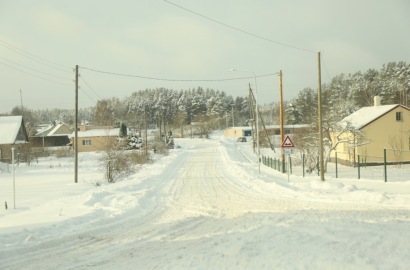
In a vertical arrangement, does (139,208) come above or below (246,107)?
below

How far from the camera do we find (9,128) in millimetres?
54156

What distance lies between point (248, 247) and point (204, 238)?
155 centimetres

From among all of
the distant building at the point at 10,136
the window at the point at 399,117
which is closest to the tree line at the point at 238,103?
the window at the point at 399,117

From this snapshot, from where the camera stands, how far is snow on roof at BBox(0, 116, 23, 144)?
171 feet

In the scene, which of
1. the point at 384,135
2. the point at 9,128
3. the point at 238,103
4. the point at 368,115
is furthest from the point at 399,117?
the point at 238,103

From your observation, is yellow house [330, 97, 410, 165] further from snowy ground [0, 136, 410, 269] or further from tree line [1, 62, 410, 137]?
snowy ground [0, 136, 410, 269]

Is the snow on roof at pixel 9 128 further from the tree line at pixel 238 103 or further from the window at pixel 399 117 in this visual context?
the window at pixel 399 117

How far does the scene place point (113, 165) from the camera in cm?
2431

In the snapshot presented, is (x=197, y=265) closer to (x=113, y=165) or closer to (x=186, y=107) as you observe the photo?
(x=113, y=165)

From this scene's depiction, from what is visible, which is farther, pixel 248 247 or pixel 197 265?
pixel 248 247

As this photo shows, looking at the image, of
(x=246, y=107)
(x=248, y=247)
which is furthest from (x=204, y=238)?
(x=246, y=107)

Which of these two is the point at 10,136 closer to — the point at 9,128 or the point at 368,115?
the point at 9,128

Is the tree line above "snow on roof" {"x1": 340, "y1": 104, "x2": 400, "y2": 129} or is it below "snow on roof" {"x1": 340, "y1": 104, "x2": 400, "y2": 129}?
above

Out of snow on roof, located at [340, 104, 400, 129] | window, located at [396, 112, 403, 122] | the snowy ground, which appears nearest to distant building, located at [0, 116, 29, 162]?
the snowy ground
